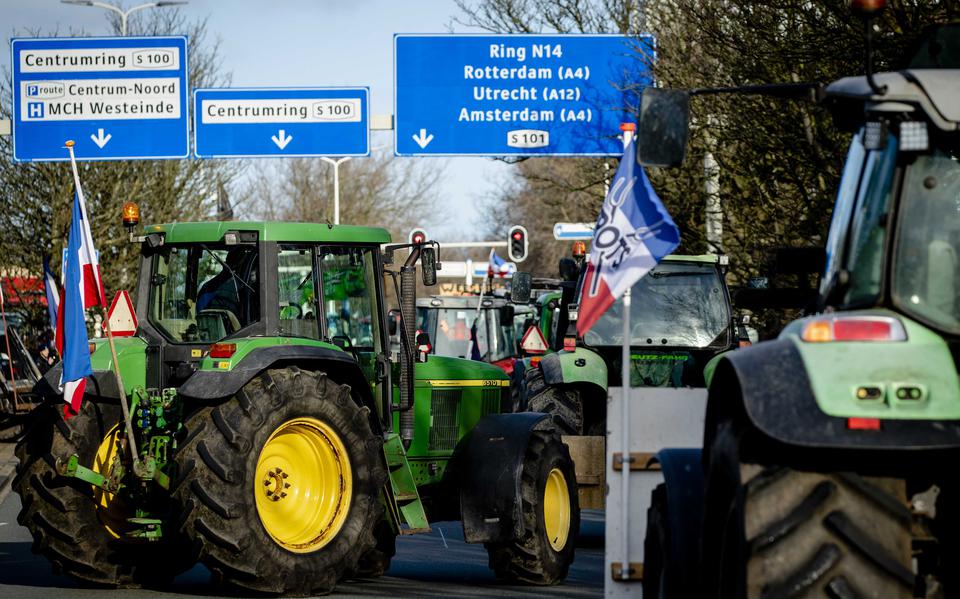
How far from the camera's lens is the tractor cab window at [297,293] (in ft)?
36.7

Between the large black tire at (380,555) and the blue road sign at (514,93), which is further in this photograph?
Result: the blue road sign at (514,93)

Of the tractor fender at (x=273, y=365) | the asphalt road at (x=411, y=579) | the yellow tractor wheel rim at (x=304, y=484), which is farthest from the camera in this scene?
the asphalt road at (x=411, y=579)

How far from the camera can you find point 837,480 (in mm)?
4762

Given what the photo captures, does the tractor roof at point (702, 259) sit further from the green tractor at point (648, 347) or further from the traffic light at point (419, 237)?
the traffic light at point (419, 237)

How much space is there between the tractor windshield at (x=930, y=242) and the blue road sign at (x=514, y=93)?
16069mm

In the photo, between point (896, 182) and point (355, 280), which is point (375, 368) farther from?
point (896, 182)

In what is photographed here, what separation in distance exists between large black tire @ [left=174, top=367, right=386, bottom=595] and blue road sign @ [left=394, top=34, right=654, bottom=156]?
11360 millimetres

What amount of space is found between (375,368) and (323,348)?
0.96 metres

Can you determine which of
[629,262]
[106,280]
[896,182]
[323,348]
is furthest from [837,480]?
[106,280]

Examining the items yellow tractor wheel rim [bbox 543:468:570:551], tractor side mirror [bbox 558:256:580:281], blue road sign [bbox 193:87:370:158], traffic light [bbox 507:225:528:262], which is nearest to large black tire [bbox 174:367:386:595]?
yellow tractor wheel rim [bbox 543:468:570:551]

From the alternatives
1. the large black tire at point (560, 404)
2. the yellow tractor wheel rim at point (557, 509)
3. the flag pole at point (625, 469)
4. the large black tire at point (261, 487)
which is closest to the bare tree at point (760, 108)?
the large black tire at point (560, 404)

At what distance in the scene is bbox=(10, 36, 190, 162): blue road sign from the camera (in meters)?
22.2

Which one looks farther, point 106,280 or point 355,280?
point 106,280

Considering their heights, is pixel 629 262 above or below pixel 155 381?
above
